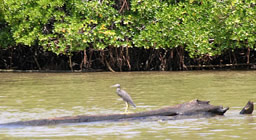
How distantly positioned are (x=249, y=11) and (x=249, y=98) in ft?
25.9

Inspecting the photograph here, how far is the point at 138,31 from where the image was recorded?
21906 mm

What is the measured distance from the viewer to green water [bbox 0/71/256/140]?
7871 millimetres

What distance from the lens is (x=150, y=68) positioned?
72.6 ft

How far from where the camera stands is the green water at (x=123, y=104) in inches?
310

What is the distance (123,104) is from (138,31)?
35.1ft

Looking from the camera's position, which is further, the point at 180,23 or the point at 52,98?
the point at 180,23

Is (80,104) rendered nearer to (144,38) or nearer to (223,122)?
(223,122)

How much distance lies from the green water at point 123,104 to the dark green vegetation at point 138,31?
2.27m

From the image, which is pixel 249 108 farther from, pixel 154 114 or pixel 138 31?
pixel 138 31

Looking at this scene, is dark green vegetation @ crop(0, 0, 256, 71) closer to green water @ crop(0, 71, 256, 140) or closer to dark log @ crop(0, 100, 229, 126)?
green water @ crop(0, 71, 256, 140)

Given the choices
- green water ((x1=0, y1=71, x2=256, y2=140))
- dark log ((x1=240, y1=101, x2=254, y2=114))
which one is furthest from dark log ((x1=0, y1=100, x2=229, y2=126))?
dark log ((x1=240, y1=101, x2=254, y2=114))

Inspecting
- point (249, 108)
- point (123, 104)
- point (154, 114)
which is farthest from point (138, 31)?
point (154, 114)

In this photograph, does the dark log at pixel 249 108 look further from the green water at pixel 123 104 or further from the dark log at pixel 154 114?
the dark log at pixel 154 114

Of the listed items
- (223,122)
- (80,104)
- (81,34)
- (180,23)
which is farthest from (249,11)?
(223,122)
